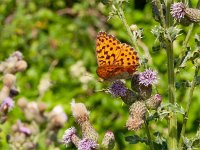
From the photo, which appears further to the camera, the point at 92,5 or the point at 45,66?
the point at 92,5

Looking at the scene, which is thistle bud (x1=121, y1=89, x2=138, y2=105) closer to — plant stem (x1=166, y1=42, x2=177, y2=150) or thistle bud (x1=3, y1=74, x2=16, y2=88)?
plant stem (x1=166, y1=42, x2=177, y2=150)

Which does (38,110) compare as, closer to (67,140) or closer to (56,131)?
(56,131)

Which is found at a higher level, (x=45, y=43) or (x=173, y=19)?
(x=173, y=19)

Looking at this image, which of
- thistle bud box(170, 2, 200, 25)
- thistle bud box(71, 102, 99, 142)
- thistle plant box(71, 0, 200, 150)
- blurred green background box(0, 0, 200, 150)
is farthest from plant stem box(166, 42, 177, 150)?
blurred green background box(0, 0, 200, 150)

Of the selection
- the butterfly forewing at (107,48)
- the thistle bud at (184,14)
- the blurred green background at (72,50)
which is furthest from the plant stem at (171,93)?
the blurred green background at (72,50)

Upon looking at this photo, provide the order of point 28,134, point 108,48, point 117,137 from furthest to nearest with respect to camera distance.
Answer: point 117,137, point 28,134, point 108,48

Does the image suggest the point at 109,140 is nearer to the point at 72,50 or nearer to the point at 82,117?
the point at 82,117

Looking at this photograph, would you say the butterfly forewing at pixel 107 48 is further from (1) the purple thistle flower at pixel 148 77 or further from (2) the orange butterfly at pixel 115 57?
(1) the purple thistle flower at pixel 148 77

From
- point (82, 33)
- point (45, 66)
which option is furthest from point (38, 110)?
point (82, 33)
